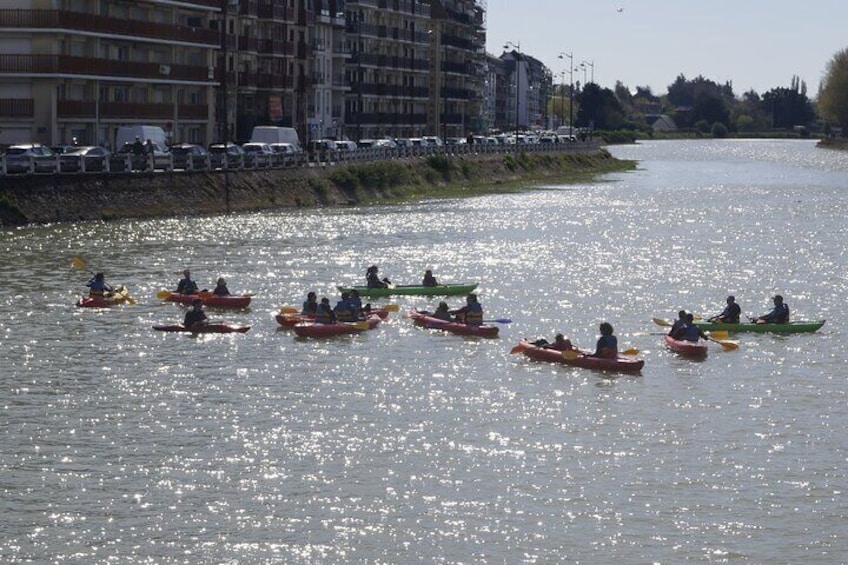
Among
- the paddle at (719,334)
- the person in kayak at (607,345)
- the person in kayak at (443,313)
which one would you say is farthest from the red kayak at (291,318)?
the paddle at (719,334)

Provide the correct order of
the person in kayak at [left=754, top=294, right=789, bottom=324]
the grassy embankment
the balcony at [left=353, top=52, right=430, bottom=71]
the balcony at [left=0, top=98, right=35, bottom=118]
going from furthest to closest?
the balcony at [left=353, top=52, right=430, bottom=71]
the grassy embankment
the balcony at [left=0, top=98, right=35, bottom=118]
the person in kayak at [left=754, top=294, right=789, bottom=324]

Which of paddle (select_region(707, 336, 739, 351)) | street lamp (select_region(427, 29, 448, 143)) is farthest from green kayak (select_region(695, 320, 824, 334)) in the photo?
street lamp (select_region(427, 29, 448, 143))

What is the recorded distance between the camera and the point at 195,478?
29.4 meters

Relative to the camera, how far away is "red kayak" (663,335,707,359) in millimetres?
42406

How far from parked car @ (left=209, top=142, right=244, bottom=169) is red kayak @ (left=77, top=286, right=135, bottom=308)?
108ft

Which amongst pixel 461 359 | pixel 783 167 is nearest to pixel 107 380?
pixel 461 359

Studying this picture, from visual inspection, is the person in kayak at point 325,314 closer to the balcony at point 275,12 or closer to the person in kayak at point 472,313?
the person in kayak at point 472,313

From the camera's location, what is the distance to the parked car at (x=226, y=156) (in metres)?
83.0

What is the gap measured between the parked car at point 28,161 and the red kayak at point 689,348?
3597 cm

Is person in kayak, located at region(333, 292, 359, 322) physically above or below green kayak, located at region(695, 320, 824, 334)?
above

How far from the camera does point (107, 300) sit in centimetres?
4931

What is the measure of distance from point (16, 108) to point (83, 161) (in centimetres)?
1262

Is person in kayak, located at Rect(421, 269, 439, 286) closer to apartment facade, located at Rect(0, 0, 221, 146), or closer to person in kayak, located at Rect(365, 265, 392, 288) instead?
person in kayak, located at Rect(365, 265, 392, 288)

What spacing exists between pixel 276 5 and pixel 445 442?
8821 cm
